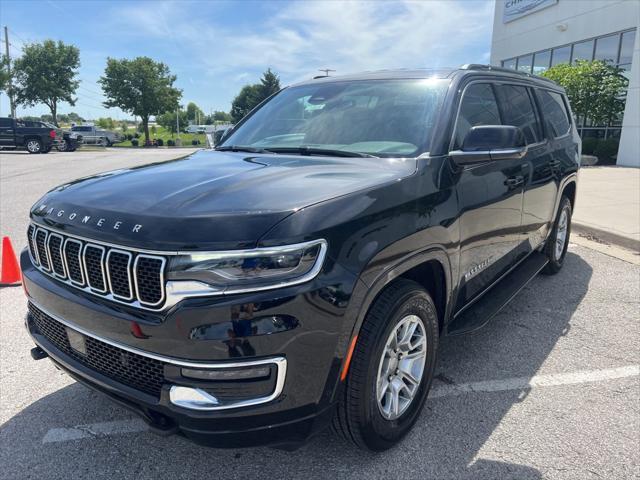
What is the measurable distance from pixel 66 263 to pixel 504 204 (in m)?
2.74

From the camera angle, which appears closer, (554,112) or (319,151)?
(319,151)

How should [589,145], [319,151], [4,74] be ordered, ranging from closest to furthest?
[319,151]
[589,145]
[4,74]

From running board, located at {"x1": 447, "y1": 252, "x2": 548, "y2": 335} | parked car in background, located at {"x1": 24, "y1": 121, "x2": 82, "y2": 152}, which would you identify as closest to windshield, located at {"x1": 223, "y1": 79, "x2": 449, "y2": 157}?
running board, located at {"x1": 447, "y1": 252, "x2": 548, "y2": 335}

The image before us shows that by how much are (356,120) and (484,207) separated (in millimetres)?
994

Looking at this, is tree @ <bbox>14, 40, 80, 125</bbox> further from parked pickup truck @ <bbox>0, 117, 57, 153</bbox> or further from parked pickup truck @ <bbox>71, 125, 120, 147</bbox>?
parked pickup truck @ <bbox>0, 117, 57, 153</bbox>

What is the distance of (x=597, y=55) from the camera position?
2042cm

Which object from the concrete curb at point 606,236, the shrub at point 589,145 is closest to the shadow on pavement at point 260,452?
the concrete curb at point 606,236

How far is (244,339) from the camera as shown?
185 centimetres

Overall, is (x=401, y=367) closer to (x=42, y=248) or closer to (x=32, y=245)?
(x=42, y=248)

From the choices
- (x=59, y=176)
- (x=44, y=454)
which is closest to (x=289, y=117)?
(x=44, y=454)

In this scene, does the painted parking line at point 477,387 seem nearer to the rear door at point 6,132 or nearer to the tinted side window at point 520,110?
the tinted side window at point 520,110

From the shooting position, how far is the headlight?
73.8 inches

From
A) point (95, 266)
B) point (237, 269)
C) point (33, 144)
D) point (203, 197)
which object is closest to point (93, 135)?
point (33, 144)

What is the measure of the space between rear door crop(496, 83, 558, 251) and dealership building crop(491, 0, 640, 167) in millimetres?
12809
